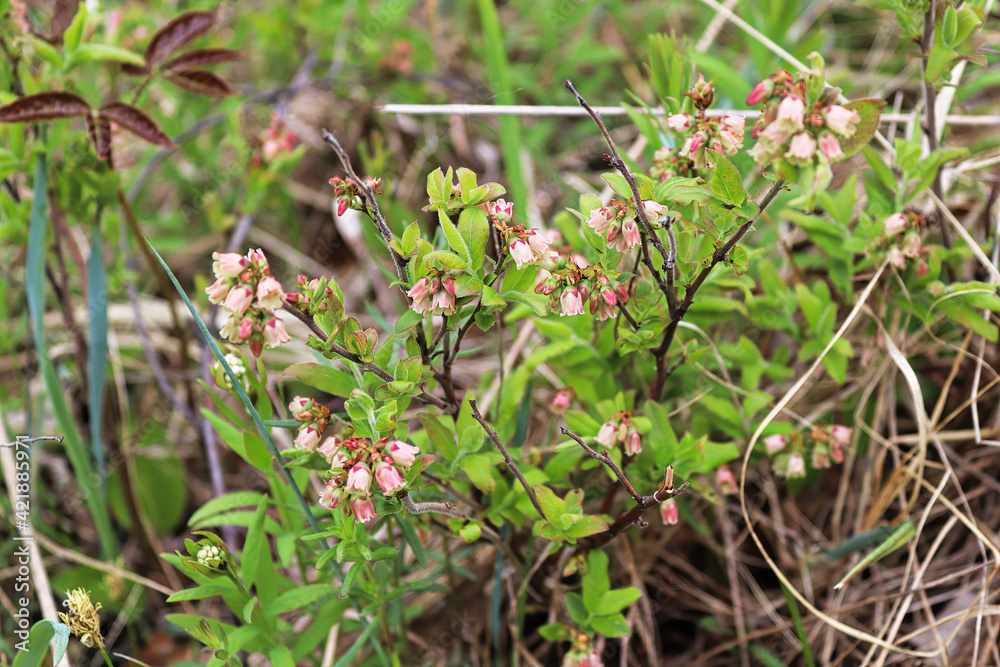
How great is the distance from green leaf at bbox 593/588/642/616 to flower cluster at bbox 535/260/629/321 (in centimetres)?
65

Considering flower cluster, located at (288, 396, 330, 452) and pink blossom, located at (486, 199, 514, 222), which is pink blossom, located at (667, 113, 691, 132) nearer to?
pink blossom, located at (486, 199, 514, 222)

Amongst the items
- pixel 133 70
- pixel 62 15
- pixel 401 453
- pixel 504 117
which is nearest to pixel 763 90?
pixel 401 453

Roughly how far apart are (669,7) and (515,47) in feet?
2.68

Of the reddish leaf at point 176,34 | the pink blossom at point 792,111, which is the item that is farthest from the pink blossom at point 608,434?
the reddish leaf at point 176,34

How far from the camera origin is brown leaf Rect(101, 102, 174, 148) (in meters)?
1.97

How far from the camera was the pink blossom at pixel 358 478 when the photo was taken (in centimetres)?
124

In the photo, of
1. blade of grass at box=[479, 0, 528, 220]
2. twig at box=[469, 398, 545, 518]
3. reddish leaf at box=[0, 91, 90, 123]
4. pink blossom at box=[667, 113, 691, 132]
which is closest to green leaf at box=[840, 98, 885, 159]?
pink blossom at box=[667, 113, 691, 132]

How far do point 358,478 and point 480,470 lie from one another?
1.08 ft

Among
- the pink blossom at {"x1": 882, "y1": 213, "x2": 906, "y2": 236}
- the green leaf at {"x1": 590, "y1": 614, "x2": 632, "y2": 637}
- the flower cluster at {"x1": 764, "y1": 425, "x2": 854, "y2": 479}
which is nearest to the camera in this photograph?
the green leaf at {"x1": 590, "y1": 614, "x2": 632, "y2": 637}

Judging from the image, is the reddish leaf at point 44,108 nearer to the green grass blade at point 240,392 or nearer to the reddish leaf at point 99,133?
the reddish leaf at point 99,133

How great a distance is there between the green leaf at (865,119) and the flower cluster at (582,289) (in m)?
0.45

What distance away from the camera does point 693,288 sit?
4.79 feet

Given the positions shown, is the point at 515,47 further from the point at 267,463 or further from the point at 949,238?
the point at 267,463

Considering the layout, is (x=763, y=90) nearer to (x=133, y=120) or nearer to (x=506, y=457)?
(x=506, y=457)
